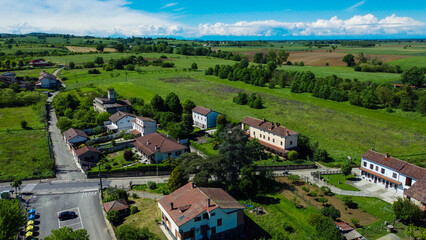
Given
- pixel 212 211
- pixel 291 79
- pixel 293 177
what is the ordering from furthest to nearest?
pixel 291 79 → pixel 293 177 → pixel 212 211

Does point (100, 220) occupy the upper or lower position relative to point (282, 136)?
lower

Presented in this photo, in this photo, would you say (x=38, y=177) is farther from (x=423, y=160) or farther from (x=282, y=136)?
(x=423, y=160)

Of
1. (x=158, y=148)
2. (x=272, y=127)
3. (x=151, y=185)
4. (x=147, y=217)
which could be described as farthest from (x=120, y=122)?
(x=147, y=217)

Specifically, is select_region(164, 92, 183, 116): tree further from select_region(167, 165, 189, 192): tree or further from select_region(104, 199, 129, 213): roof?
select_region(104, 199, 129, 213): roof

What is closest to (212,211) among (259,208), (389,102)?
(259,208)

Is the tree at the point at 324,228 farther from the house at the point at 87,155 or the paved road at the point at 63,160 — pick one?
the house at the point at 87,155

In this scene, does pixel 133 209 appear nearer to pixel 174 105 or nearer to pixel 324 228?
pixel 324 228
